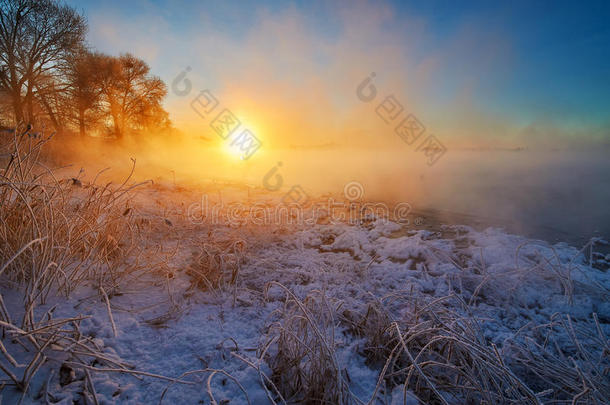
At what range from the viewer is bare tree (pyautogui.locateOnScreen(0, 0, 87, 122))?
998 centimetres

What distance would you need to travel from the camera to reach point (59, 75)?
37.8ft

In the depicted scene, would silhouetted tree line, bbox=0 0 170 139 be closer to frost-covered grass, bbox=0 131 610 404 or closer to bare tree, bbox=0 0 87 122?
bare tree, bbox=0 0 87 122

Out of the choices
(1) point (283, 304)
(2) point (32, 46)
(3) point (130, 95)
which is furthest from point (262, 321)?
(3) point (130, 95)

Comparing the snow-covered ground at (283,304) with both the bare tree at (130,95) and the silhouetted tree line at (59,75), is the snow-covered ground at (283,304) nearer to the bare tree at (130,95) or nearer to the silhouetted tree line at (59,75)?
the silhouetted tree line at (59,75)

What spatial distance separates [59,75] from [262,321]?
1604cm

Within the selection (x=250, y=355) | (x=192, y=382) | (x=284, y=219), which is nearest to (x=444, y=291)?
(x=250, y=355)

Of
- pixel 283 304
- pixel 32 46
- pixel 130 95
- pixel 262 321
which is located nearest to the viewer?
pixel 262 321

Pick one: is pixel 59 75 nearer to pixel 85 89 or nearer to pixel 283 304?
pixel 85 89

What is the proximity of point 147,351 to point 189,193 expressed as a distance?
5.18m

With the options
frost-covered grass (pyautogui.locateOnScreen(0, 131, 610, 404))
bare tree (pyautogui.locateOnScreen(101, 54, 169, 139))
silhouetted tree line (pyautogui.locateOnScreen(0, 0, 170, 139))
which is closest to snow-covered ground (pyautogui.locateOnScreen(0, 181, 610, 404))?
frost-covered grass (pyautogui.locateOnScreen(0, 131, 610, 404))

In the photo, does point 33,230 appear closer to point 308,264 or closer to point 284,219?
point 308,264

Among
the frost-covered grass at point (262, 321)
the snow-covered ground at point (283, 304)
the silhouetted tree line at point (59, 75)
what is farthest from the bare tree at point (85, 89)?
the frost-covered grass at point (262, 321)

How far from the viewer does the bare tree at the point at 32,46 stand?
32.8 feet

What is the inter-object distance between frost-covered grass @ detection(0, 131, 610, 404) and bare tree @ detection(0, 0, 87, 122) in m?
12.6
